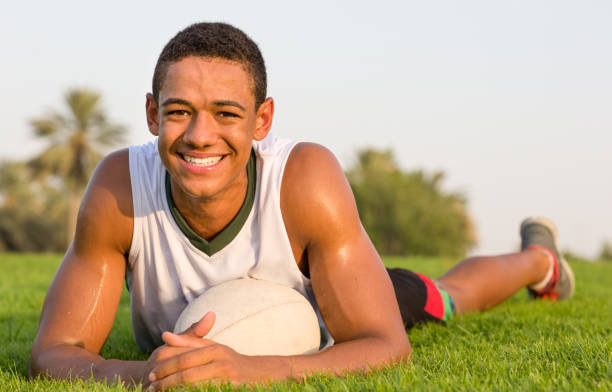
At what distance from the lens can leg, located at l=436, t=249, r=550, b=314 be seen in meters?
5.45

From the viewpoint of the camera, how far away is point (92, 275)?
351 cm

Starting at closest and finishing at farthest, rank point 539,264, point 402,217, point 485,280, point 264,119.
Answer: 1. point 264,119
2. point 485,280
3. point 539,264
4. point 402,217

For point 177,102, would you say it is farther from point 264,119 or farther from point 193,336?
point 193,336

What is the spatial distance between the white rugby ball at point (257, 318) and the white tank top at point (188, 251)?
143 millimetres

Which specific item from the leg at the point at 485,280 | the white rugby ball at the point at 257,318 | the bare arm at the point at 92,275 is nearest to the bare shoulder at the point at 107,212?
the bare arm at the point at 92,275

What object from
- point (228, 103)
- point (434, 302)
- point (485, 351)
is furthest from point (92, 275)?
point (434, 302)

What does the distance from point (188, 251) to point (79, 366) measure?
31.6 inches

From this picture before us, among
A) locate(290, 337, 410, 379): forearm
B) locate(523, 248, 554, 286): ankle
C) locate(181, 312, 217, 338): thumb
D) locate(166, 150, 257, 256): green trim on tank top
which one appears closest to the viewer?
locate(181, 312, 217, 338): thumb

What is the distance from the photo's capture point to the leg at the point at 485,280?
5449 millimetres

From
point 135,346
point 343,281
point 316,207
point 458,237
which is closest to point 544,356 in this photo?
point 343,281

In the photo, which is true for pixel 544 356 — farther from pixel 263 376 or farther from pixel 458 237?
pixel 458 237

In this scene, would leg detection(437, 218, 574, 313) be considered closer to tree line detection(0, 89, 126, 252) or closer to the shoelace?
the shoelace

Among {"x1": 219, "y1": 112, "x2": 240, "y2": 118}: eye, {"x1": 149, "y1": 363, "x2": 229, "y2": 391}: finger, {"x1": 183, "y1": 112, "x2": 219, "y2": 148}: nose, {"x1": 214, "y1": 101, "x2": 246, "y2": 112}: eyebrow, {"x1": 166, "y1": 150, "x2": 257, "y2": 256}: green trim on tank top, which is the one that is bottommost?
{"x1": 149, "y1": 363, "x2": 229, "y2": 391}: finger

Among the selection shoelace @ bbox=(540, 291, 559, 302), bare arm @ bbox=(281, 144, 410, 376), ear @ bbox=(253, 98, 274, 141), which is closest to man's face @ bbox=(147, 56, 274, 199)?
ear @ bbox=(253, 98, 274, 141)
